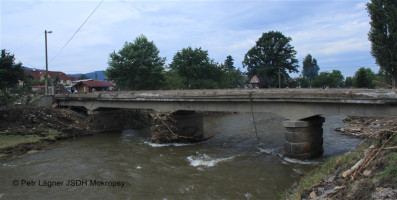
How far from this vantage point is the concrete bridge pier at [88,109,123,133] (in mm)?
28473

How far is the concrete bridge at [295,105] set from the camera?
40.4 feet

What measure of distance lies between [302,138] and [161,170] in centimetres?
775

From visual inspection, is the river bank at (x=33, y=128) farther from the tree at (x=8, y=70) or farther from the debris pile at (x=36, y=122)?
the tree at (x=8, y=70)

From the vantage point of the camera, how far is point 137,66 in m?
41.9

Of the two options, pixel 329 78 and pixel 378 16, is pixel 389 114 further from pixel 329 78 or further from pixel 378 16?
pixel 329 78

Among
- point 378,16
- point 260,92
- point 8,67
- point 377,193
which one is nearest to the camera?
point 377,193

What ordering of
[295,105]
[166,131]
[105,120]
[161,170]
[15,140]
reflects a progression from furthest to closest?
[105,120] < [166,131] < [15,140] < [295,105] < [161,170]

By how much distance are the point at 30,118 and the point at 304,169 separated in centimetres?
2480

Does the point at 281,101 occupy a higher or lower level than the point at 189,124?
higher

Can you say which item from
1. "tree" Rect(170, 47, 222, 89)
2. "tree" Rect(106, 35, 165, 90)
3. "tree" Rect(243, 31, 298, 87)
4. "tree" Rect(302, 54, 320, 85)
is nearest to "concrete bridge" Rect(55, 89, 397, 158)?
"tree" Rect(106, 35, 165, 90)

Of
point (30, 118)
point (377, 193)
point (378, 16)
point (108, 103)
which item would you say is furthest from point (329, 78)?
point (377, 193)

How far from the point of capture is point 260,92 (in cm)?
1606

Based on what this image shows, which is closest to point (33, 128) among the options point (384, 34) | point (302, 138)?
point (302, 138)

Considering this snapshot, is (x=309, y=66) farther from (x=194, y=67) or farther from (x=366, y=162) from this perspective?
(x=366, y=162)
